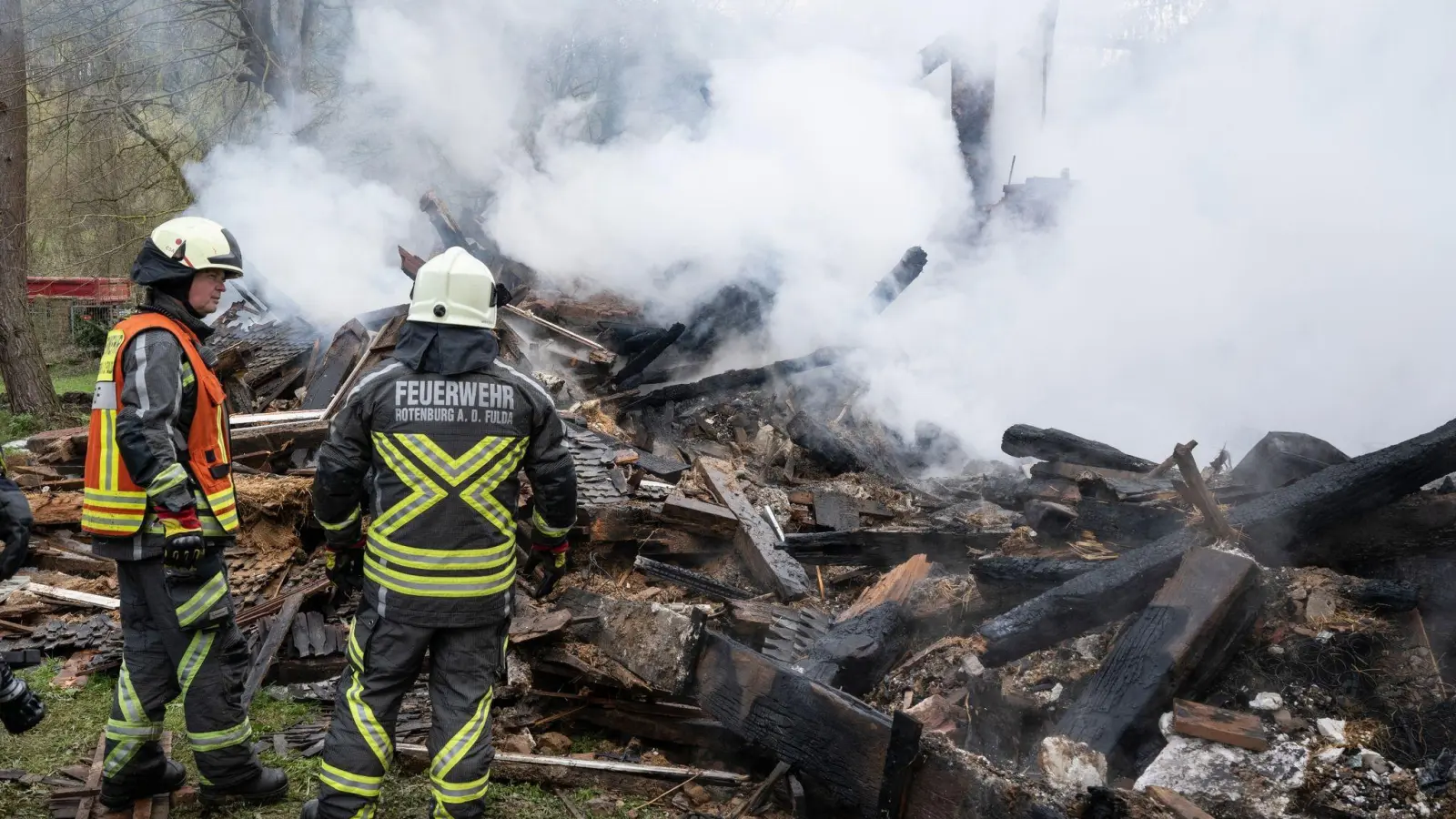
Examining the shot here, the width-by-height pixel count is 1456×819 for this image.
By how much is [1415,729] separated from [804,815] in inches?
97.8

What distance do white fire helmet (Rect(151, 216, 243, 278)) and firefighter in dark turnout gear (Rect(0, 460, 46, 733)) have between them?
3.38ft

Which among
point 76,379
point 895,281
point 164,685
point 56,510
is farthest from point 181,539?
point 76,379

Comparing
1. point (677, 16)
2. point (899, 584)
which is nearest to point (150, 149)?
point (677, 16)

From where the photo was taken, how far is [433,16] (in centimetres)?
1442

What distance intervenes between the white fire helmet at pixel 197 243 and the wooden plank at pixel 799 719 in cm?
258

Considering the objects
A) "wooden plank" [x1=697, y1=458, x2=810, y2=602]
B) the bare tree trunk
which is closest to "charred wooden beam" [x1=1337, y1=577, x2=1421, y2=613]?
"wooden plank" [x1=697, y1=458, x2=810, y2=602]

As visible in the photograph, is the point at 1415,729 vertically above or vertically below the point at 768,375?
below

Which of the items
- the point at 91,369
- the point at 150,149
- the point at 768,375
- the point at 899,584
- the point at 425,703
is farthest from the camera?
the point at 91,369

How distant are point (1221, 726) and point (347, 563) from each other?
11.7 feet

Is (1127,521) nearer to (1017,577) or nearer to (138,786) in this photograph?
(1017,577)

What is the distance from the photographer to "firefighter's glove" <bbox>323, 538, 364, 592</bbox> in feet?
11.6

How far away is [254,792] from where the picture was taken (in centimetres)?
372

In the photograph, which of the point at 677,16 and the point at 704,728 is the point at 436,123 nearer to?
the point at 677,16

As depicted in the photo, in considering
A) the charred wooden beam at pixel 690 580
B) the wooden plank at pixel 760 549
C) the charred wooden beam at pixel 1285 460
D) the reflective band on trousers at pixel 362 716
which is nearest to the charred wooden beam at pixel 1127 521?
the charred wooden beam at pixel 1285 460
